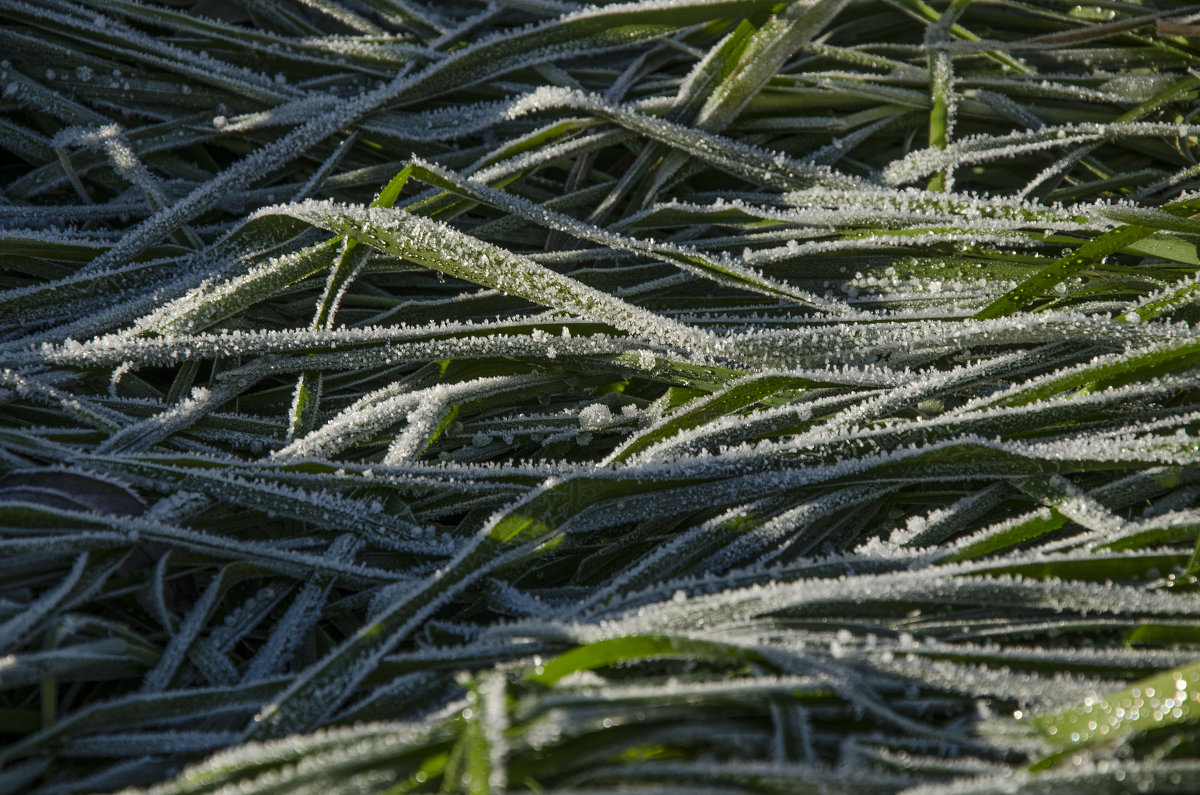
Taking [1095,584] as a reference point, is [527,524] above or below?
above

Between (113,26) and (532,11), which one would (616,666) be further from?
(113,26)

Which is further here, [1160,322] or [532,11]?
[532,11]

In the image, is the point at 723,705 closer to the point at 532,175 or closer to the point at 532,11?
the point at 532,175

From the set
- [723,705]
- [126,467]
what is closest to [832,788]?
[723,705]

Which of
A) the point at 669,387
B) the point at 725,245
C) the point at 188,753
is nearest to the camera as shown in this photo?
the point at 188,753

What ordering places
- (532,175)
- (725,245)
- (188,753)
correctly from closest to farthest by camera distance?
(188,753), (725,245), (532,175)

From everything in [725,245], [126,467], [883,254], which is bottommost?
[126,467]
